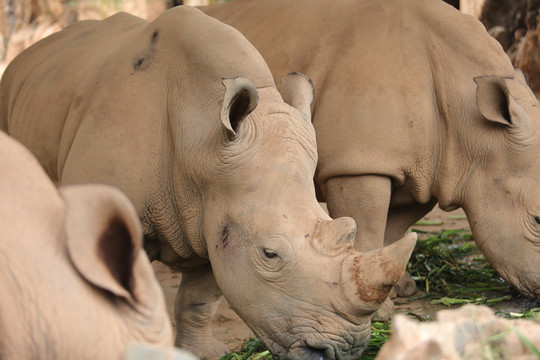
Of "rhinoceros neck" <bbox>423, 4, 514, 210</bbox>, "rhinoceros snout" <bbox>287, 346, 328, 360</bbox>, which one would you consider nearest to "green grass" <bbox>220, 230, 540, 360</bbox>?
"rhinoceros neck" <bbox>423, 4, 514, 210</bbox>

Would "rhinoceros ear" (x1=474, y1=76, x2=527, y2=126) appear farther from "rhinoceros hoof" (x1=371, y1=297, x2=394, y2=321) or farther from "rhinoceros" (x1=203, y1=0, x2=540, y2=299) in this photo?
"rhinoceros hoof" (x1=371, y1=297, x2=394, y2=321)

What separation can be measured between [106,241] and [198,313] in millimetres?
3263

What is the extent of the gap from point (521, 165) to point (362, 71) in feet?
3.85

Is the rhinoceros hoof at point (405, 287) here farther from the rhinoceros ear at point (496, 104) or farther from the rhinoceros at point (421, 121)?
the rhinoceros ear at point (496, 104)

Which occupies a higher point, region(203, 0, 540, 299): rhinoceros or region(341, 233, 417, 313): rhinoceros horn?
region(341, 233, 417, 313): rhinoceros horn

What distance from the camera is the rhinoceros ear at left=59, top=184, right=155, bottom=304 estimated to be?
2.01m

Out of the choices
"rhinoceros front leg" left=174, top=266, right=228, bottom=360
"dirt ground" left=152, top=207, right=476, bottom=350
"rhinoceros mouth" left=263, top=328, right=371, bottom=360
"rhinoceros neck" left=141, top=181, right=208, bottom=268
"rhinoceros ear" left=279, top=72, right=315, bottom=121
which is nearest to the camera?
"rhinoceros mouth" left=263, top=328, right=371, bottom=360

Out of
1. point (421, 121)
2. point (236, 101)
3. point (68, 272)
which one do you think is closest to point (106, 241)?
point (68, 272)

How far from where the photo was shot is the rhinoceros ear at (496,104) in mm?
5262

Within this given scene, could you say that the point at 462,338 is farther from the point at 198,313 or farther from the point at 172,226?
the point at 198,313

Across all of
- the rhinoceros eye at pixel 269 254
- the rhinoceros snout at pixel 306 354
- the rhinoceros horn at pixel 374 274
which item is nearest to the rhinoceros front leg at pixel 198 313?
the rhinoceros eye at pixel 269 254

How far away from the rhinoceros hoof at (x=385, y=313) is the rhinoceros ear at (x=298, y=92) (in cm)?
154

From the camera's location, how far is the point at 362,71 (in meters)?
5.36

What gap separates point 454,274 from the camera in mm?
6492
